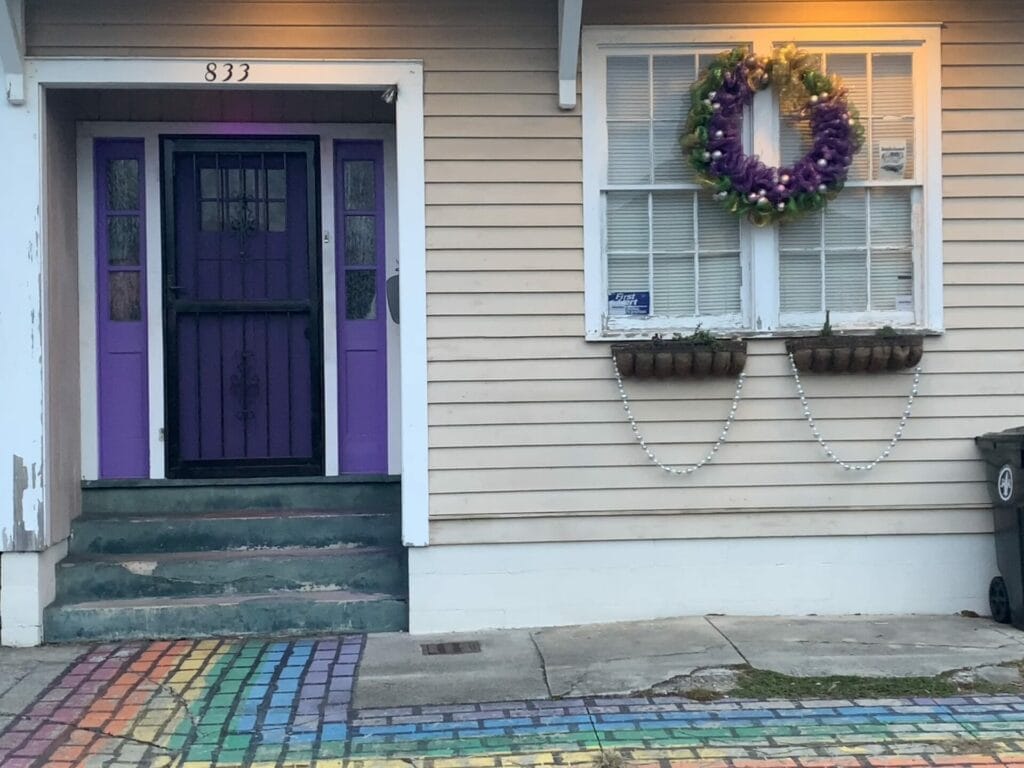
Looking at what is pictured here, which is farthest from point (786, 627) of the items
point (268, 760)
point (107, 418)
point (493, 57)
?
point (107, 418)

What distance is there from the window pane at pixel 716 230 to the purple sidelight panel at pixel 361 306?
1886mm

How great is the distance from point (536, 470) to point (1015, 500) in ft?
7.76

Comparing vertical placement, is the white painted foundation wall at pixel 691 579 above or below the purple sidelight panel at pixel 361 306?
below

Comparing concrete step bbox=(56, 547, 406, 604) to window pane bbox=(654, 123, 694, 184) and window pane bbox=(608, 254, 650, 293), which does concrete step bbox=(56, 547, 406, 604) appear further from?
window pane bbox=(654, 123, 694, 184)

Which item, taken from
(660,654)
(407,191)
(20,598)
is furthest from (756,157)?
(20,598)

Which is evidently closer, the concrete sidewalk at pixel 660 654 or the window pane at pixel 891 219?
the concrete sidewalk at pixel 660 654

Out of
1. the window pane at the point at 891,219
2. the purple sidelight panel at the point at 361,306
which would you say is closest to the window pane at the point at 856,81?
the window pane at the point at 891,219

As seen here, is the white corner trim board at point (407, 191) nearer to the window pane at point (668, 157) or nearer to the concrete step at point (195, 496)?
the concrete step at point (195, 496)

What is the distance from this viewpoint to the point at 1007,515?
5000mm

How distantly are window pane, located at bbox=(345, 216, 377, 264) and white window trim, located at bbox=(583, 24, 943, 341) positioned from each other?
1.43 meters

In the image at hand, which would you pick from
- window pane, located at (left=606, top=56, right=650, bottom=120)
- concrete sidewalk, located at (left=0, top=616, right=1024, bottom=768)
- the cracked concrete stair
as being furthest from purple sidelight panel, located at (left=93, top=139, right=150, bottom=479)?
window pane, located at (left=606, top=56, right=650, bottom=120)

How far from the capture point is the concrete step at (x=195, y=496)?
18.5ft

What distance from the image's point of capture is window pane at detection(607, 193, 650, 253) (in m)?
5.28

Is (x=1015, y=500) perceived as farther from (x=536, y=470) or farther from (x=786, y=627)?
(x=536, y=470)
